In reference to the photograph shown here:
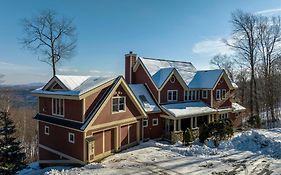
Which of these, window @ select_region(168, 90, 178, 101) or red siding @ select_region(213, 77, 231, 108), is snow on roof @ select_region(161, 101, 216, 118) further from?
red siding @ select_region(213, 77, 231, 108)

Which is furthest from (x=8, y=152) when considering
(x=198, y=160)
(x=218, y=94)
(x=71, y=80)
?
(x=218, y=94)

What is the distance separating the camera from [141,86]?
24.4 meters

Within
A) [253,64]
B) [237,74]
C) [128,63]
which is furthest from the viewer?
[237,74]

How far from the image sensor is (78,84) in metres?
18.1

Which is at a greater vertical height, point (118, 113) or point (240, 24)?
point (240, 24)

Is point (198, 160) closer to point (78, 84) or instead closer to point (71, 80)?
point (78, 84)

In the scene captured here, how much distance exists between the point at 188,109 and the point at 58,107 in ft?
39.4

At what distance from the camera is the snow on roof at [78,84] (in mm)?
16611

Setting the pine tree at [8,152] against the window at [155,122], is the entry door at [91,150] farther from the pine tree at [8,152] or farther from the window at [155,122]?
the window at [155,122]

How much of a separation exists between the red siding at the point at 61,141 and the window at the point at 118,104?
11.4ft

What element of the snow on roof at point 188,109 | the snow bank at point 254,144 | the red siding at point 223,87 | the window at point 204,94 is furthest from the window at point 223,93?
the snow bank at point 254,144

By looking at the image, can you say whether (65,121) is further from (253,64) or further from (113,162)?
(253,64)

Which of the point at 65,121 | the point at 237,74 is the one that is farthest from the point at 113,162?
the point at 237,74

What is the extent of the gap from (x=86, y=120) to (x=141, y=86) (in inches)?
363
